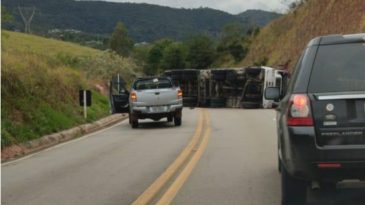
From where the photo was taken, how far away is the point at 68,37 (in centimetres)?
13512

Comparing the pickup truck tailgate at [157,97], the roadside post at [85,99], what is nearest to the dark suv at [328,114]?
the pickup truck tailgate at [157,97]

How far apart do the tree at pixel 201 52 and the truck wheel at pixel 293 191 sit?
99677mm

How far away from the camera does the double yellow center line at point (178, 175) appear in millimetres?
8836

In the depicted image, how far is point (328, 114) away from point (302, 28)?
182ft

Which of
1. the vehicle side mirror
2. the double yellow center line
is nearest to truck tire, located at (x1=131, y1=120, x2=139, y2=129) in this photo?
the double yellow center line

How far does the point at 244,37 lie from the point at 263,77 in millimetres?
61522

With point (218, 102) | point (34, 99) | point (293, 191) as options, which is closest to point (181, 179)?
point (293, 191)

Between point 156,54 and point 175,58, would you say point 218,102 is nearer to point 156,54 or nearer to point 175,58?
point 175,58

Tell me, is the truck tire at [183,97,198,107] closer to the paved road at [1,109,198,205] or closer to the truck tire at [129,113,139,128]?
the truck tire at [129,113,139,128]

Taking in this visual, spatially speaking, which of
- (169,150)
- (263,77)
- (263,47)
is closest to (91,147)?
(169,150)

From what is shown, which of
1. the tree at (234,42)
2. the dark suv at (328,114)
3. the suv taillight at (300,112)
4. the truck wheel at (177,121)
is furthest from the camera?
the tree at (234,42)

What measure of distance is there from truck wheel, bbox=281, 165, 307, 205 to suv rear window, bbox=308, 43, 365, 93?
109cm

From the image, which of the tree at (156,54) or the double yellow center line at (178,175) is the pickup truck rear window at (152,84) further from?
the tree at (156,54)

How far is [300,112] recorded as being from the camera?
22.4 ft
